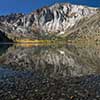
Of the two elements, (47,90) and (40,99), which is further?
(47,90)

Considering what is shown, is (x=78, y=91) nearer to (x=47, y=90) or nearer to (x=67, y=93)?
(x=67, y=93)

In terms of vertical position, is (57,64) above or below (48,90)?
above

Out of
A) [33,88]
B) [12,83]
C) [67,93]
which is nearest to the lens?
[67,93]

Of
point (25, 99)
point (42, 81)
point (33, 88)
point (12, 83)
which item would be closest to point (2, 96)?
point (25, 99)

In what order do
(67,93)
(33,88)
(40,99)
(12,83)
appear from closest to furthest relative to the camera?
(40,99)
(67,93)
(33,88)
(12,83)

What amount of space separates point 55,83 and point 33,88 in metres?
5.11

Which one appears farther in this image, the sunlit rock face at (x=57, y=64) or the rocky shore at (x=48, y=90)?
the sunlit rock face at (x=57, y=64)

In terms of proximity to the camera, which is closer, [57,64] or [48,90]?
[48,90]

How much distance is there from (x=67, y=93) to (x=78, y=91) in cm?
173

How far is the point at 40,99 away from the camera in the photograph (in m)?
32.5

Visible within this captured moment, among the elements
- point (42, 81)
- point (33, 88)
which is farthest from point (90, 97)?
point (42, 81)

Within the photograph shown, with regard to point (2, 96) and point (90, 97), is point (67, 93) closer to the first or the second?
point (90, 97)

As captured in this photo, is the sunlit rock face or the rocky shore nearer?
the rocky shore

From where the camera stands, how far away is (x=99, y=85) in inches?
1598
